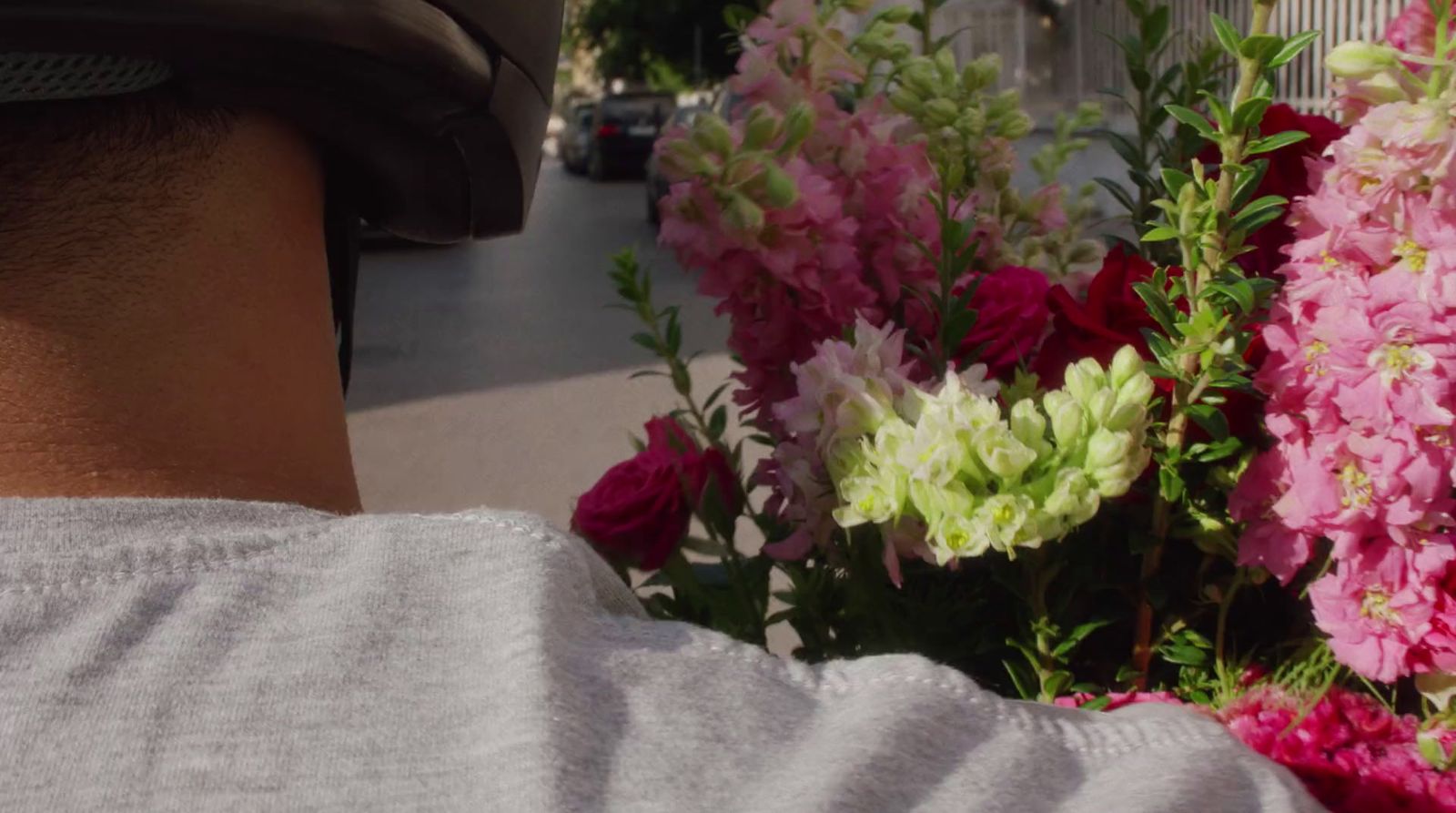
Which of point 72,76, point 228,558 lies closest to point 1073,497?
point 228,558

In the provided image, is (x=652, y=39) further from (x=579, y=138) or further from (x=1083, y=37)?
(x=1083, y=37)

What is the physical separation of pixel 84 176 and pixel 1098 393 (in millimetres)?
580

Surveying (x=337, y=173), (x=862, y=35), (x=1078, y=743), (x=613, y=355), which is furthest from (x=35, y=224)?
(x=613, y=355)

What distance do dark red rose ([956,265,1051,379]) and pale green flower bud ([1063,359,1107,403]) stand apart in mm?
134

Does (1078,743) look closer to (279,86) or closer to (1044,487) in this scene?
(1044,487)

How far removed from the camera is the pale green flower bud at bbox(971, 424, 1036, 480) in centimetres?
93

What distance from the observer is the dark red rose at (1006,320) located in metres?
1.10

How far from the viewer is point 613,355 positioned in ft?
28.5

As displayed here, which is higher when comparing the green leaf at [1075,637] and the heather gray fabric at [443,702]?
the heather gray fabric at [443,702]

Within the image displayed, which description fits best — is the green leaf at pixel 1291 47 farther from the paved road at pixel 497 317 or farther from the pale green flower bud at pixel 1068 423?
the paved road at pixel 497 317

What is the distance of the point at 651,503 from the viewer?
121 centimetres

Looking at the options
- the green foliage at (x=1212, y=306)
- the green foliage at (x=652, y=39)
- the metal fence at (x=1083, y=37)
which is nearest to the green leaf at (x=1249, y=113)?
the green foliage at (x=1212, y=306)

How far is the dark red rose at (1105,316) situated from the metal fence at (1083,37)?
2806 mm

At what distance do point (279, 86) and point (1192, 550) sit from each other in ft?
2.24
